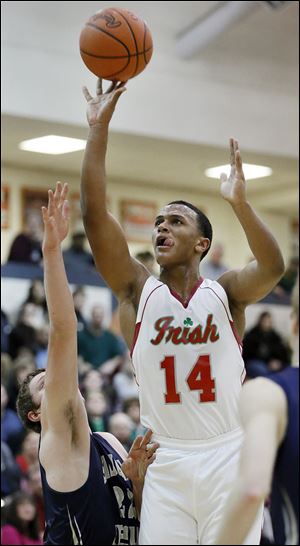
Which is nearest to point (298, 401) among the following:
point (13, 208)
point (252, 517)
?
point (252, 517)

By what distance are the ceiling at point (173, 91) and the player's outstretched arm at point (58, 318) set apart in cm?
661

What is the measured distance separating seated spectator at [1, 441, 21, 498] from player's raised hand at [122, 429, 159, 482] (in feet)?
15.5

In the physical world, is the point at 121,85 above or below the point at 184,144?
below

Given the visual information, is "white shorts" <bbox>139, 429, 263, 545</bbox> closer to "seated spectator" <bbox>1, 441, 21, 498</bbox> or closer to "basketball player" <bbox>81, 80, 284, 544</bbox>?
"basketball player" <bbox>81, 80, 284, 544</bbox>

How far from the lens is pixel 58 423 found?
434 cm

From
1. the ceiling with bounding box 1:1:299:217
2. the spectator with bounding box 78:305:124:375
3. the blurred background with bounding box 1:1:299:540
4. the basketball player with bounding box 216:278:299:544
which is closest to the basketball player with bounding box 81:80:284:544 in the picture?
the basketball player with bounding box 216:278:299:544

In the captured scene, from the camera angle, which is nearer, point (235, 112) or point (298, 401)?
point (298, 401)

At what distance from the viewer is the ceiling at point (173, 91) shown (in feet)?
34.5

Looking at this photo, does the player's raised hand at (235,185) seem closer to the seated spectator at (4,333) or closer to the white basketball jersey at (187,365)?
the white basketball jersey at (187,365)

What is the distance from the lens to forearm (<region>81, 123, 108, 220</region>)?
4.77 m

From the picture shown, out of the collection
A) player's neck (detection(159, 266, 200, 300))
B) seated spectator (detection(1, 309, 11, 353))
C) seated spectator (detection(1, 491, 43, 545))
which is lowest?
seated spectator (detection(1, 491, 43, 545))

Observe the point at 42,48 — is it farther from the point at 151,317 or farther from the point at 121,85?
the point at 151,317

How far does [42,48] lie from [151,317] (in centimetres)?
656

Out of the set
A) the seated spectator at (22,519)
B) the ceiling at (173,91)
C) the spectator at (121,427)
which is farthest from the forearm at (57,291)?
the ceiling at (173,91)
